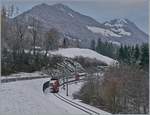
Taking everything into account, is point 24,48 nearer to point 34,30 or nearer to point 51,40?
point 51,40

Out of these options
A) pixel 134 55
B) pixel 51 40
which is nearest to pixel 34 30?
pixel 51 40

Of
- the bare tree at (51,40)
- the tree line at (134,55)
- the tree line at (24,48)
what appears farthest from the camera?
the bare tree at (51,40)

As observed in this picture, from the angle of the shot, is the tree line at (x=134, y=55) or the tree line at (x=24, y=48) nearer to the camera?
the tree line at (x=134, y=55)

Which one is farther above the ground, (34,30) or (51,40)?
(34,30)

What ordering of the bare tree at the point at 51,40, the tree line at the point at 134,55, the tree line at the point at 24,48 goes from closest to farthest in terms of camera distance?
the tree line at the point at 134,55, the tree line at the point at 24,48, the bare tree at the point at 51,40

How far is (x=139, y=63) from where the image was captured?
1655 centimetres

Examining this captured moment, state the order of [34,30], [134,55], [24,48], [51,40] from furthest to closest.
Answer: [34,30] → [24,48] → [51,40] → [134,55]

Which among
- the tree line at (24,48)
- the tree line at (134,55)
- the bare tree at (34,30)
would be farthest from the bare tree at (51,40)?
the tree line at (134,55)

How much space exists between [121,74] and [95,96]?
1333 millimetres

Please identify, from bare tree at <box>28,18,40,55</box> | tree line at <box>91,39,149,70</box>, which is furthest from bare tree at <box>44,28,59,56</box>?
tree line at <box>91,39,149,70</box>

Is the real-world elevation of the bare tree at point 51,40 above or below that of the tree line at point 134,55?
above

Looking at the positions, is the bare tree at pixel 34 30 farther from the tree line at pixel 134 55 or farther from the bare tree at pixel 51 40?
the tree line at pixel 134 55

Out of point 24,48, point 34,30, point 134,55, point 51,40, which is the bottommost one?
point 134,55

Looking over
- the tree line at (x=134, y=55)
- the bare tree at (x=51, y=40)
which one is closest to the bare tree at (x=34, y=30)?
the bare tree at (x=51, y=40)
